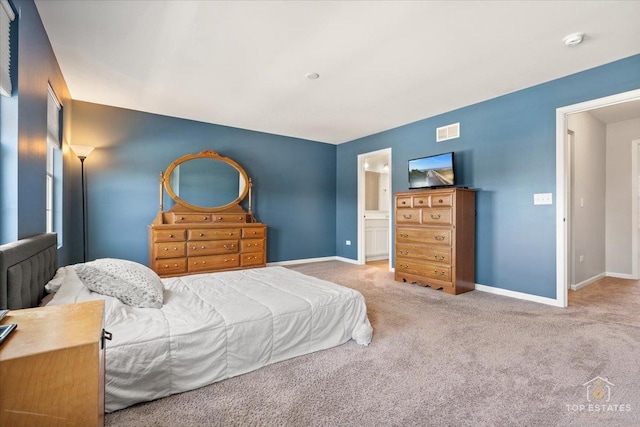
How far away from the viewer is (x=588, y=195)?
4.42 metres

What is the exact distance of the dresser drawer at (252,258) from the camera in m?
4.80

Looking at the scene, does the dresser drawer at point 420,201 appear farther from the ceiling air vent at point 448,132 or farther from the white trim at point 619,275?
the white trim at point 619,275

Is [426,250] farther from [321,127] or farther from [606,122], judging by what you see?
[606,122]

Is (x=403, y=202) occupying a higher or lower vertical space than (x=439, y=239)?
higher

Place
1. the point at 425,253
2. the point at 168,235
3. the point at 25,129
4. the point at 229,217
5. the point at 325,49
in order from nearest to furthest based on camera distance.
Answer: the point at 25,129 → the point at 325,49 → the point at 425,253 → the point at 168,235 → the point at 229,217

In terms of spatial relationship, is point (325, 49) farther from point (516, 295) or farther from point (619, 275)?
point (619, 275)

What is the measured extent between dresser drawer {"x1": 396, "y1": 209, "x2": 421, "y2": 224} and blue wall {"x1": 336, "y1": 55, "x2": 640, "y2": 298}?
79 cm

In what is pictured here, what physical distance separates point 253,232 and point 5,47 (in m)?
3.45

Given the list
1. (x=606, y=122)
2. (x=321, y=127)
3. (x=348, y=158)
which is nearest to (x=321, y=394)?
(x=321, y=127)

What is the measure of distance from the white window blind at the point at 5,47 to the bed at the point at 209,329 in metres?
1.15

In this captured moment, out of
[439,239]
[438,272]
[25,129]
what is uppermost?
[25,129]

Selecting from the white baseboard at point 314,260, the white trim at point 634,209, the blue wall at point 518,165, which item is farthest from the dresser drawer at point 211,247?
the white trim at point 634,209

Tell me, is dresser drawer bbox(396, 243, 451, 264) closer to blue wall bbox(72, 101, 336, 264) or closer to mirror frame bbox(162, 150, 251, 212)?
blue wall bbox(72, 101, 336, 264)

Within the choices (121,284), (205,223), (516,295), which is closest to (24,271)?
(121,284)
